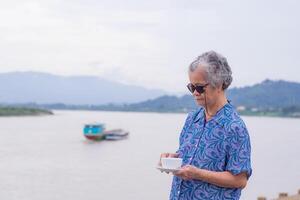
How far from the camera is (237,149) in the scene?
2756 mm

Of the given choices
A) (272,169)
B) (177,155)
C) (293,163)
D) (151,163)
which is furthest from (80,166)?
(177,155)

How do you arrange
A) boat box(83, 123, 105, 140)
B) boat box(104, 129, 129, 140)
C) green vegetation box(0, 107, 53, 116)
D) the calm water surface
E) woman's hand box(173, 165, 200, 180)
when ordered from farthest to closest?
green vegetation box(0, 107, 53, 116) < boat box(104, 129, 129, 140) < boat box(83, 123, 105, 140) < the calm water surface < woman's hand box(173, 165, 200, 180)

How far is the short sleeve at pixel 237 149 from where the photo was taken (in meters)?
2.75

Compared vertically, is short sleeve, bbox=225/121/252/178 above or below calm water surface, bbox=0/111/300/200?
above

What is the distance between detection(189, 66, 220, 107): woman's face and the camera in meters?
2.74

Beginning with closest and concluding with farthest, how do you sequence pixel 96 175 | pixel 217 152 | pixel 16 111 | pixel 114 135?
pixel 217 152 < pixel 96 175 < pixel 114 135 < pixel 16 111

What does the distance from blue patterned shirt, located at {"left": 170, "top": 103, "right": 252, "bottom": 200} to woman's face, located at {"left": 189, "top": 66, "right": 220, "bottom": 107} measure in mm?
73

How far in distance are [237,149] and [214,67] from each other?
0.36 m

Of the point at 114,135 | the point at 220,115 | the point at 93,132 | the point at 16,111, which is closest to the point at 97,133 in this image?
the point at 93,132

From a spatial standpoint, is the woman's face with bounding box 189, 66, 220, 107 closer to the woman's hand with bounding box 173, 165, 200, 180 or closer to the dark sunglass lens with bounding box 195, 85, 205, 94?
the dark sunglass lens with bounding box 195, 85, 205, 94

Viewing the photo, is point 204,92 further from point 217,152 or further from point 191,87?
point 217,152

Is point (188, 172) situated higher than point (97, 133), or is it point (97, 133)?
point (188, 172)

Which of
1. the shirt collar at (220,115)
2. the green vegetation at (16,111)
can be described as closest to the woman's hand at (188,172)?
the shirt collar at (220,115)

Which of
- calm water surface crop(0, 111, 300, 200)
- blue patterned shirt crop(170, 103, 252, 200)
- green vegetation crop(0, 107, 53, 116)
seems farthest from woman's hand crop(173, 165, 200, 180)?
green vegetation crop(0, 107, 53, 116)
